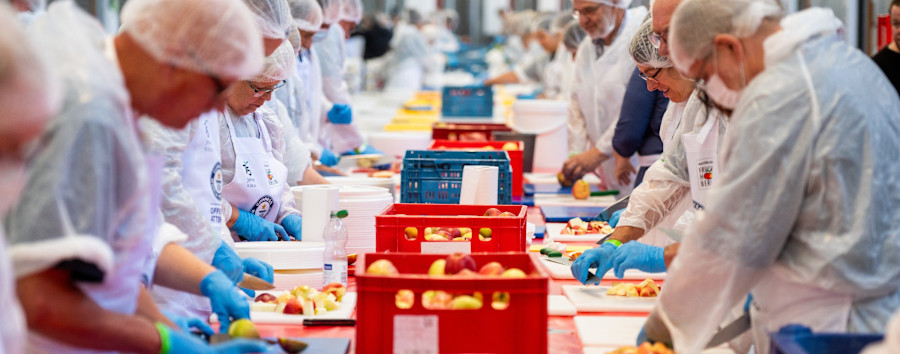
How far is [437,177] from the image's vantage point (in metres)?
3.49

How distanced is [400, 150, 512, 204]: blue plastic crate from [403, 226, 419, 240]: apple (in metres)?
0.86

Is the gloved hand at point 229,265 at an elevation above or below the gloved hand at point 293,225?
above

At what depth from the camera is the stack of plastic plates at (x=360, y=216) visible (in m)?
2.90

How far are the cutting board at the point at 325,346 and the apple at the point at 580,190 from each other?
2.54 meters

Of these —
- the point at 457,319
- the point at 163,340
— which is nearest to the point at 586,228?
the point at 457,319

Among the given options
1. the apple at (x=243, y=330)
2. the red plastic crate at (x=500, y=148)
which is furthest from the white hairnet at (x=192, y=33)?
the red plastic crate at (x=500, y=148)

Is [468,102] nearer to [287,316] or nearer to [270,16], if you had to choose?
[270,16]

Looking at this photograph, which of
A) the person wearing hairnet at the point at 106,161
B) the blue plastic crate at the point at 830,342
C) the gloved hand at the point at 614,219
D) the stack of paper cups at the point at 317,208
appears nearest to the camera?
the person wearing hairnet at the point at 106,161

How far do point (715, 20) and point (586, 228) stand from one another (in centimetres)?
176

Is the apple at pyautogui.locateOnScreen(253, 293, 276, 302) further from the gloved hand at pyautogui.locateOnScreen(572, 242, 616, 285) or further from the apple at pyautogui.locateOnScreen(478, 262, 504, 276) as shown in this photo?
the gloved hand at pyautogui.locateOnScreen(572, 242, 616, 285)

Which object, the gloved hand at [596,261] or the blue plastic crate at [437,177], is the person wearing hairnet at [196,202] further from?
the blue plastic crate at [437,177]

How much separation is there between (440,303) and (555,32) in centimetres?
723

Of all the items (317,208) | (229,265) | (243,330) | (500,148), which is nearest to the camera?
(243,330)

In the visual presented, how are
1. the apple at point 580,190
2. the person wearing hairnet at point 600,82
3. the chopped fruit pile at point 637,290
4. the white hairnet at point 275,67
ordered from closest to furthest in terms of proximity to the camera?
the chopped fruit pile at point 637,290, the white hairnet at point 275,67, the apple at point 580,190, the person wearing hairnet at point 600,82
